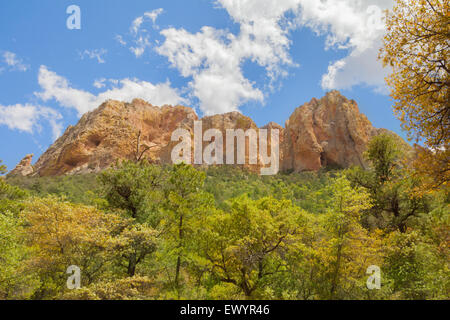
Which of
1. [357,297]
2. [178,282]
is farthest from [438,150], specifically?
[178,282]

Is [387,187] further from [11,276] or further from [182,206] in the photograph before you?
[11,276]

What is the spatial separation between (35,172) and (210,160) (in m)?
63.6

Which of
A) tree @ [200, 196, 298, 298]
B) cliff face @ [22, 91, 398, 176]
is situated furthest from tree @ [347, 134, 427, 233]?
cliff face @ [22, 91, 398, 176]

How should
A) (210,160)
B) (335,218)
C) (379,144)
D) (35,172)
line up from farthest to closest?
(210,160), (35,172), (379,144), (335,218)

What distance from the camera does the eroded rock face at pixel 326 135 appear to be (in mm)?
70938

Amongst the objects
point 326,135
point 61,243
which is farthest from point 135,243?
point 326,135

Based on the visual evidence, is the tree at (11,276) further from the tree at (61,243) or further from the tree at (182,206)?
the tree at (182,206)

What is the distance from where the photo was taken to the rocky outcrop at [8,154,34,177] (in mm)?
92456

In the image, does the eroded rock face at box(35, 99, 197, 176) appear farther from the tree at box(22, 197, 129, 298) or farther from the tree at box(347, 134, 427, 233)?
the tree at box(22, 197, 129, 298)

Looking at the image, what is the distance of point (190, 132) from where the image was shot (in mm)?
102250

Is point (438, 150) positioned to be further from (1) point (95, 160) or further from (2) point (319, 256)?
(1) point (95, 160)

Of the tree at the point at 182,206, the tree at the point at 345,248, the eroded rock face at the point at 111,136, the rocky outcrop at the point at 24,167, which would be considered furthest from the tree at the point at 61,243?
the rocky outcrop at the point at 24,167

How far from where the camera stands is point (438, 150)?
6551mm

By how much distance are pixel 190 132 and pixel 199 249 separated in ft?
301
